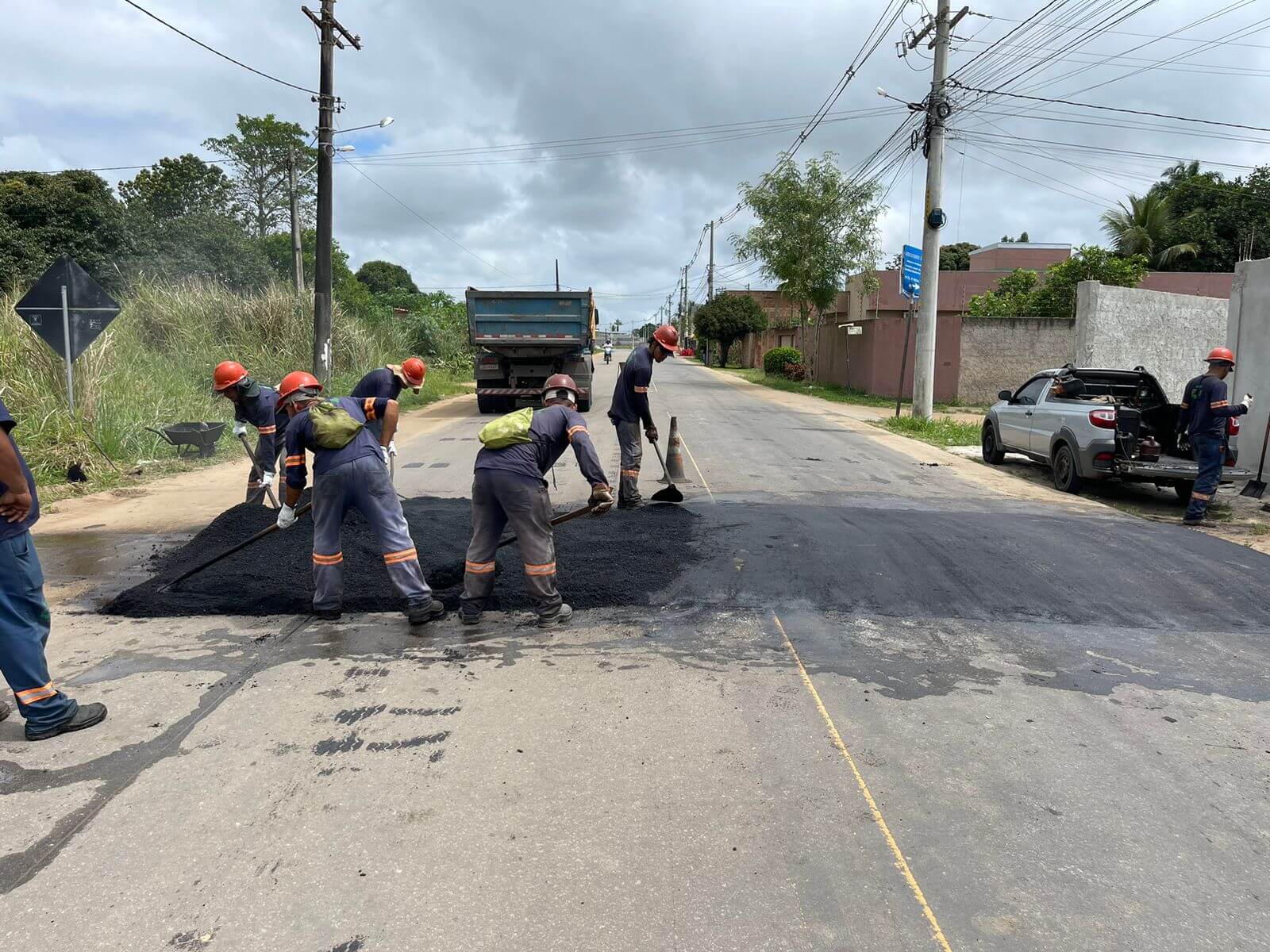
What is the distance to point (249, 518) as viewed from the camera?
6746mm

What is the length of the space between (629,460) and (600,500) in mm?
3080

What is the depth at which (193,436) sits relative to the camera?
1176 centimetres

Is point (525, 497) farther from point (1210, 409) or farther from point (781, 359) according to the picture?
point (781, 359)

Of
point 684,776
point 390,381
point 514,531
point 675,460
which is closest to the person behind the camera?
point 684,776

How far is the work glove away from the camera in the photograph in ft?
16.7

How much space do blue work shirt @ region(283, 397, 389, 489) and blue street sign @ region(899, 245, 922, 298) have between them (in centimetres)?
1379

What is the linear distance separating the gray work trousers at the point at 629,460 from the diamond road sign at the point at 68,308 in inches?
252

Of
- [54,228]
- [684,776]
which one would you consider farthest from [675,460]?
[54,228]

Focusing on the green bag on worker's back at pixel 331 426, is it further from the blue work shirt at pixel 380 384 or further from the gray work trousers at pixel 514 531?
the blue work shirt at pixel 380 384

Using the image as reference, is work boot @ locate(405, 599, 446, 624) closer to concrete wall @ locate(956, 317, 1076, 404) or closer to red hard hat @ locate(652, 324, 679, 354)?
red hard hat @ locate(652, 324, 679, 354)

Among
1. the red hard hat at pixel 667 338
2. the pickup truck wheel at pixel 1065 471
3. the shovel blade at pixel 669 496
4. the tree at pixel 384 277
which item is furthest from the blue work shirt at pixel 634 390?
the tree at pixel 384 277

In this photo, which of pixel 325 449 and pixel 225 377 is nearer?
pixel 325 449

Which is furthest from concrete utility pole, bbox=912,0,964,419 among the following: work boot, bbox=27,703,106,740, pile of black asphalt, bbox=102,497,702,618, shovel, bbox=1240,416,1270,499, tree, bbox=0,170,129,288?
tree, bbox=0,170,129,288

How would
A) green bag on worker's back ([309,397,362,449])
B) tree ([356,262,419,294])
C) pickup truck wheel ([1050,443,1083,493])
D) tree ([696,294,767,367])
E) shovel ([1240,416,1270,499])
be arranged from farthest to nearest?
tree ([356,262,419,294]), tree ([696,294,767,367]), pickup truck wheel ([1050,443,1083,493]), shovel ([1240,416,1270,499]), green bag on worker's back ([309,397,362,449])
